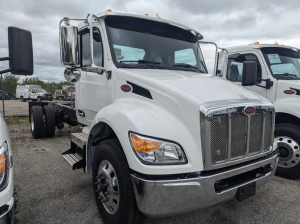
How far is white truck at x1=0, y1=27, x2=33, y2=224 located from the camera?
1671 mm

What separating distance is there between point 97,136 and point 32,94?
3780 centimetres

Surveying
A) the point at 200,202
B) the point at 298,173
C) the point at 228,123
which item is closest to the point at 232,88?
the point at 228,123

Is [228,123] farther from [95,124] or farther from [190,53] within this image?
[190,53]

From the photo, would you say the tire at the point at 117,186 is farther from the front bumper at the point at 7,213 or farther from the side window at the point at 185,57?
the side window at the point at 185,57

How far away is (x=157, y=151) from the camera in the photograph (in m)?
2.12

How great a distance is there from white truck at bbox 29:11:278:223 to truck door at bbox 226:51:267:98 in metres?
2.31

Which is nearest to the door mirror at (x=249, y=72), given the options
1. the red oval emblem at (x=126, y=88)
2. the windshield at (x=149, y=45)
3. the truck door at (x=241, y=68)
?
the windshield at (x=149, y=45)

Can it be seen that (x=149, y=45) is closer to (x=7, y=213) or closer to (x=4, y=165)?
(x=4, y=165)

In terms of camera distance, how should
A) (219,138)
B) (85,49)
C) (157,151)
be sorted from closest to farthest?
(157,151) → (219,138) → (85,49)

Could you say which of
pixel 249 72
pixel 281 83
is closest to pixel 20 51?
pixel 249 72

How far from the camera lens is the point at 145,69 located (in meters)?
3.19

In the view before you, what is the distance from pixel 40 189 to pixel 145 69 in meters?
2.45

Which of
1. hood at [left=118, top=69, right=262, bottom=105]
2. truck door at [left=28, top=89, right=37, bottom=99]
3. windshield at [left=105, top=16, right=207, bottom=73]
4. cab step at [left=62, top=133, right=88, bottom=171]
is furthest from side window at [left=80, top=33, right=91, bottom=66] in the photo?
truck door at [left=28, top=89, right=37, bottom=99]

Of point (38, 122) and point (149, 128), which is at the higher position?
point (149, 128)
